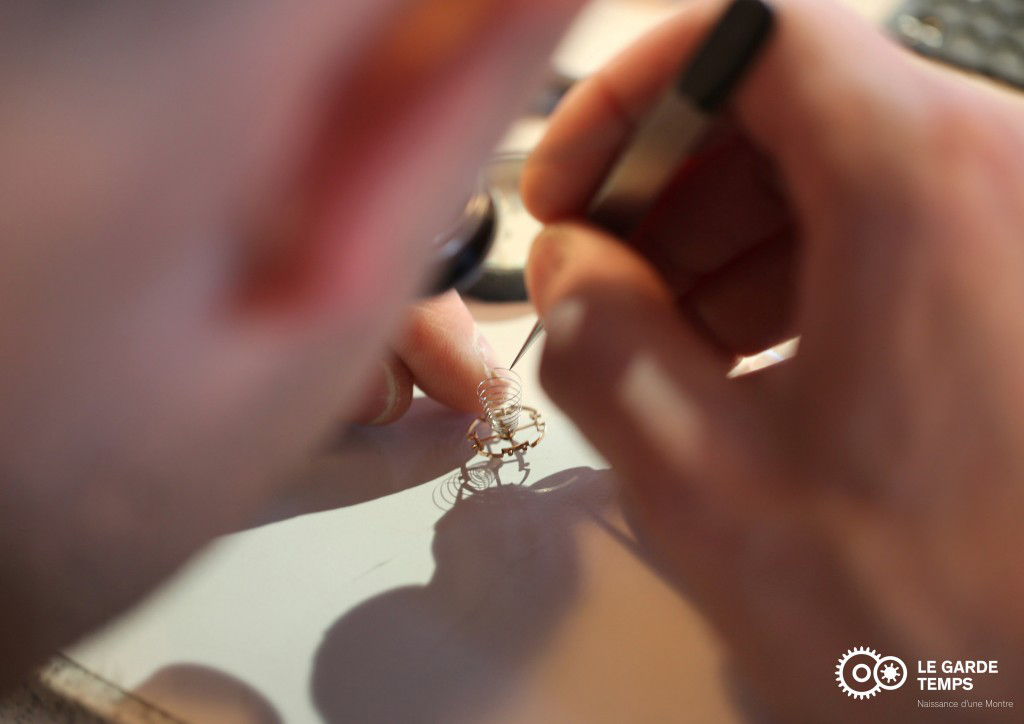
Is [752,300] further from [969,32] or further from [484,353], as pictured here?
[969,32]

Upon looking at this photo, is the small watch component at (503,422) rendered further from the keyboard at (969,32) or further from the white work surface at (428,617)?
the keyboard at (969,32)

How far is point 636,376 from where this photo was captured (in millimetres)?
300

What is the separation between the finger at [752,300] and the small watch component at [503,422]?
12 centimetres

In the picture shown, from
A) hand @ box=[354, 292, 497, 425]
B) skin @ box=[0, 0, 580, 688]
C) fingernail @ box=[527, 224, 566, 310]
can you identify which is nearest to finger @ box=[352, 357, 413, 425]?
hand @ box=[354, 292, 497, 425]

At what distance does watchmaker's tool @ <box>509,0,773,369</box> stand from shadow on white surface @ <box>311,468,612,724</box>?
0.15 meters

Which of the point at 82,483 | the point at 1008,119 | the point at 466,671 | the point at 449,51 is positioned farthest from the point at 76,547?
the point at 1008,119

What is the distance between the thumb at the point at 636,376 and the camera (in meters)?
0.29

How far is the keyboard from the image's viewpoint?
673 mm

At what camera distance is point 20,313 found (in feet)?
0.39

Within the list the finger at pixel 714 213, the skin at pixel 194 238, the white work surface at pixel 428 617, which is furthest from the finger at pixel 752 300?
the skin at pixel 194 238

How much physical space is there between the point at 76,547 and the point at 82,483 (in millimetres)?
17

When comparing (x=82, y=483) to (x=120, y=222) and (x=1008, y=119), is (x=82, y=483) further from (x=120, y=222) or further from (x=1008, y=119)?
(x=1008, y=119)

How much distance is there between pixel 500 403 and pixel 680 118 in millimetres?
209

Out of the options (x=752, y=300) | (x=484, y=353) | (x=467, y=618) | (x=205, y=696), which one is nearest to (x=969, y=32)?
(x=752, y=300)
